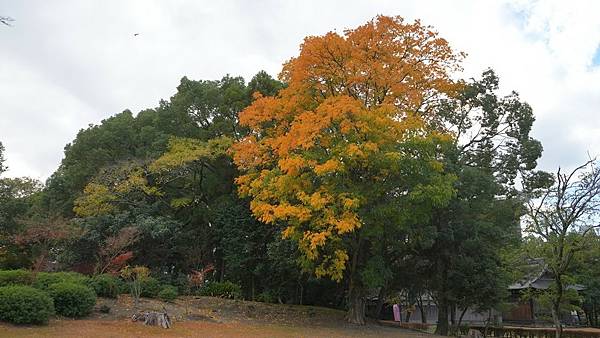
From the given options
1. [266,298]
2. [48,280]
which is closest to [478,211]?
[266,298]

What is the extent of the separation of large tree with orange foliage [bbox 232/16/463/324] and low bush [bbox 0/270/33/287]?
25.7ft

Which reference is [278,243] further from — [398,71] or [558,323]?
[558,323]

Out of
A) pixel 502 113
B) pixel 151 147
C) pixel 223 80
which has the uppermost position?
pixel 223 80

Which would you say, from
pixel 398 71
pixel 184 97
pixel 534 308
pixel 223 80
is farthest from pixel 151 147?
pixel 534 308

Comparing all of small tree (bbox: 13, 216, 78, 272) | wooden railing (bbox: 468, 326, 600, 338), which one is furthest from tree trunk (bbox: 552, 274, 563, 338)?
small tree (bbox: 13, 216, 78, 272)

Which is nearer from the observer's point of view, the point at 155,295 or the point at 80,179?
the point at 155,295

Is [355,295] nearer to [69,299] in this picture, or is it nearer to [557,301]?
[557,301]

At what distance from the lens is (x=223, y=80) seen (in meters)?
31.7

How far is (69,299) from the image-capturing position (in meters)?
15.2

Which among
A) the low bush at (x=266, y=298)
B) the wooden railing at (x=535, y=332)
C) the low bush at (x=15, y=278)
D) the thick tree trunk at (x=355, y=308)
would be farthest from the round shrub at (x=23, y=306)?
the wooden railing at (x=535, y=332)

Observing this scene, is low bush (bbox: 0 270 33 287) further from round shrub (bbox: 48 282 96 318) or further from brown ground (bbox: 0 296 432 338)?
brown ground (bbox: 0 296 432 338)

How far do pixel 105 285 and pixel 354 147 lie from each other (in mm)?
10753

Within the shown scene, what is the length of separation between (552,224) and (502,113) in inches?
408

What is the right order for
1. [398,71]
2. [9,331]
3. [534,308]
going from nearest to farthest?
1. [9,331]
2. [398,71]
3. [534,308]
